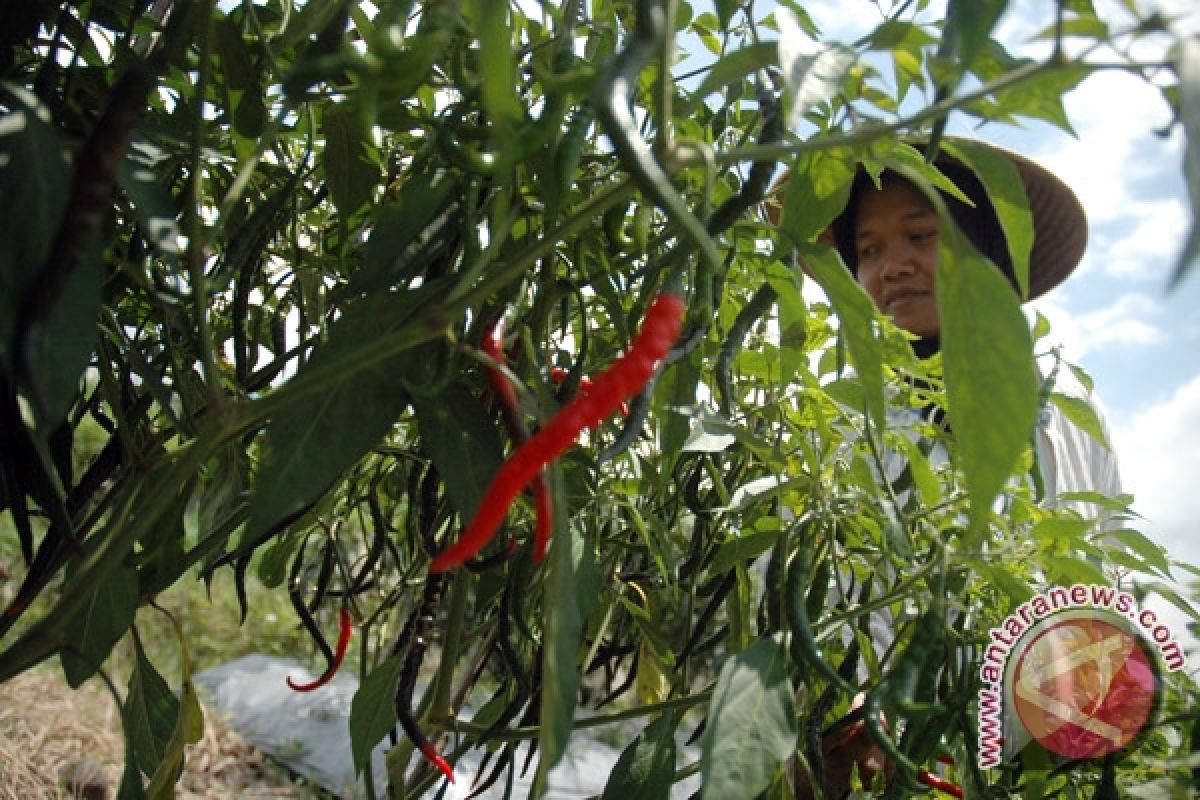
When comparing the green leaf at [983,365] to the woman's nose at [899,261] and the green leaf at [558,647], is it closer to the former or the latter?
the green leaf at [558,647]

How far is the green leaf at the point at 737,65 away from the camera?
1.47ft

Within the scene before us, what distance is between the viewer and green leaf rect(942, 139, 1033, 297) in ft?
1.57

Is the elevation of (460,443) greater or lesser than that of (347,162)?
lesser

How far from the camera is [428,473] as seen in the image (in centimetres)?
69

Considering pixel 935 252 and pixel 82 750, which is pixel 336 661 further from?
pixel 82 750

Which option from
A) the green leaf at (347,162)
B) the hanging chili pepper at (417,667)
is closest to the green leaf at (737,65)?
the green leaf at (347,162)

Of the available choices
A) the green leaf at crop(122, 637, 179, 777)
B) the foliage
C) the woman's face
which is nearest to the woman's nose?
the woman's face

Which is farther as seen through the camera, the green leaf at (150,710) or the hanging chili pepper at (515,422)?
the green leaf at (150,710)

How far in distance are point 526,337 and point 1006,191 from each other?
0.22 m

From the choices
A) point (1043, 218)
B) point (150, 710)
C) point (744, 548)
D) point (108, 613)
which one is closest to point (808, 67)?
point (744, 548)

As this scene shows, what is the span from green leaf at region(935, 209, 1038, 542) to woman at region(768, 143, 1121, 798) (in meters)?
0.53

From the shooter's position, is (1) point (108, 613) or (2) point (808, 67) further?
(1) point (108, 613)

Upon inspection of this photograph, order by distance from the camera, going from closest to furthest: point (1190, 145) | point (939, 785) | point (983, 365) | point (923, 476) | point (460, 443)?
1. point (1190, 145)
2. point (983, 365)
3. point (460, 443)
4. point (923, 476)
5. point (939, 785)

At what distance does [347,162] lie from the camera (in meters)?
0.62
